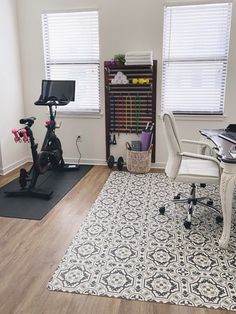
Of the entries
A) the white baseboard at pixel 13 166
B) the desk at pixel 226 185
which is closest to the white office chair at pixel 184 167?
the desk at pixel 226 185

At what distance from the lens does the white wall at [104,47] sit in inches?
160

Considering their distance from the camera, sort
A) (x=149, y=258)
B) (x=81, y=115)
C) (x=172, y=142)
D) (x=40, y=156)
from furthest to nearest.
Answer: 1. (x=81, y=115)
2. (x=40, y=156)
3. (x=172, y=142)
4. (x=149, y=258)

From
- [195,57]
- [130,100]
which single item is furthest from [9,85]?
[195,57]

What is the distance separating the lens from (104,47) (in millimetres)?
4270

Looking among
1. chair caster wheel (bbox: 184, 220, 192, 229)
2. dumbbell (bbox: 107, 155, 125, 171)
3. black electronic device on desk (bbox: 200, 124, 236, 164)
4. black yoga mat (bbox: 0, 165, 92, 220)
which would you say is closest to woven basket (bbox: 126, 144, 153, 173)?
dumbbell (bbox: 107, 155, 125, 171)

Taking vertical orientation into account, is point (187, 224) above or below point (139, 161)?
below

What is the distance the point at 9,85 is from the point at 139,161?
2.28m

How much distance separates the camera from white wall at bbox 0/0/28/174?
4.14 m

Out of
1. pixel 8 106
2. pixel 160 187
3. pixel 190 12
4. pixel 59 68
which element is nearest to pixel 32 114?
pixel 8 106

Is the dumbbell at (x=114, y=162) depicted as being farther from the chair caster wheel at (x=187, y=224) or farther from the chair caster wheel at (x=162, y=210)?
the chair caster wheel at (x=187, y=224)

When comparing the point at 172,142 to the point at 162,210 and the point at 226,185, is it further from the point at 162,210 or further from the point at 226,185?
the point at 162,210

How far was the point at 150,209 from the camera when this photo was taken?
3088mm

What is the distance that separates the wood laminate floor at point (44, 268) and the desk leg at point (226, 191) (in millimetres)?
748

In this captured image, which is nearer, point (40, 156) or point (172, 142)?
point (172, 142)
